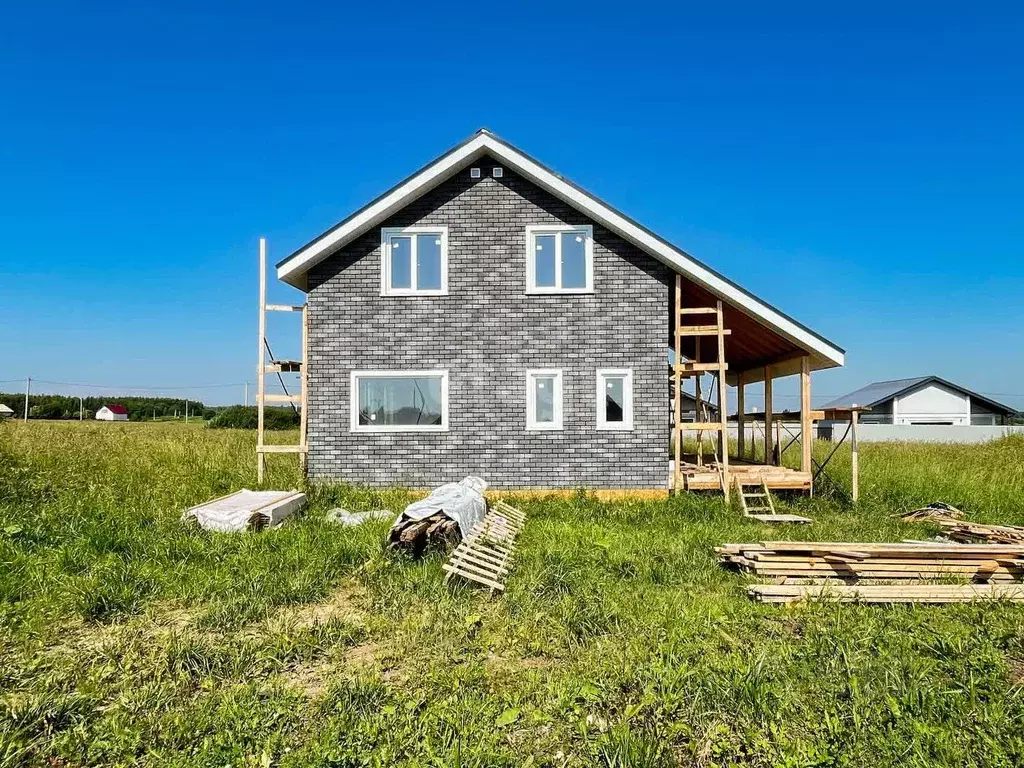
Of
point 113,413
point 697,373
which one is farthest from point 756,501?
point 113,413

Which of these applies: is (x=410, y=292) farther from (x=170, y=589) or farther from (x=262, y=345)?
(x=170, y=589)

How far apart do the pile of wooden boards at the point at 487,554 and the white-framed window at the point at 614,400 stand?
153 inches

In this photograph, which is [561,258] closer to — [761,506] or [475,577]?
[761,506]

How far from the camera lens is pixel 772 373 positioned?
626 inches

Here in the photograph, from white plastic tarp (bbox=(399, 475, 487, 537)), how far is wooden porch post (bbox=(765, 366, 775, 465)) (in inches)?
352

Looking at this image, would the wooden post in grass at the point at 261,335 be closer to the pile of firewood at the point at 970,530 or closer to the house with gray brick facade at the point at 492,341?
the house with gray brick facade at the point at 492,341

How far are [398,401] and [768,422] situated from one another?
9380 millimetres

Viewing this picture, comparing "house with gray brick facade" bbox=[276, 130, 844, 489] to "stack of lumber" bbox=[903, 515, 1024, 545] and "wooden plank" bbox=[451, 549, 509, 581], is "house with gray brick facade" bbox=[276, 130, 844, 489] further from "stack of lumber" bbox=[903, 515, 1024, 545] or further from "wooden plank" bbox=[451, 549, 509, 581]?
"wooden plank" bbox=[451, 549, 509, 581]

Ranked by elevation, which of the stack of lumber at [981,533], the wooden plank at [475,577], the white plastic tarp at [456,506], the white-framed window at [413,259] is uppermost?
the white-framed window at [413,259]

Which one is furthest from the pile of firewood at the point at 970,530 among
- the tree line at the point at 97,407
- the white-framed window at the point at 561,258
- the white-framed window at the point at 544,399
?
the tree line at the point at 97,407

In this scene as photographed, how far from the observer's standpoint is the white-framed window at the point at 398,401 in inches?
510

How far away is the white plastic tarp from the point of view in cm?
833

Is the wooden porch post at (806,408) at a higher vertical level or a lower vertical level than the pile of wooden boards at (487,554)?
higher

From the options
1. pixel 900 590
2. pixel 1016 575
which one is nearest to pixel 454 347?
pixel 900 590
